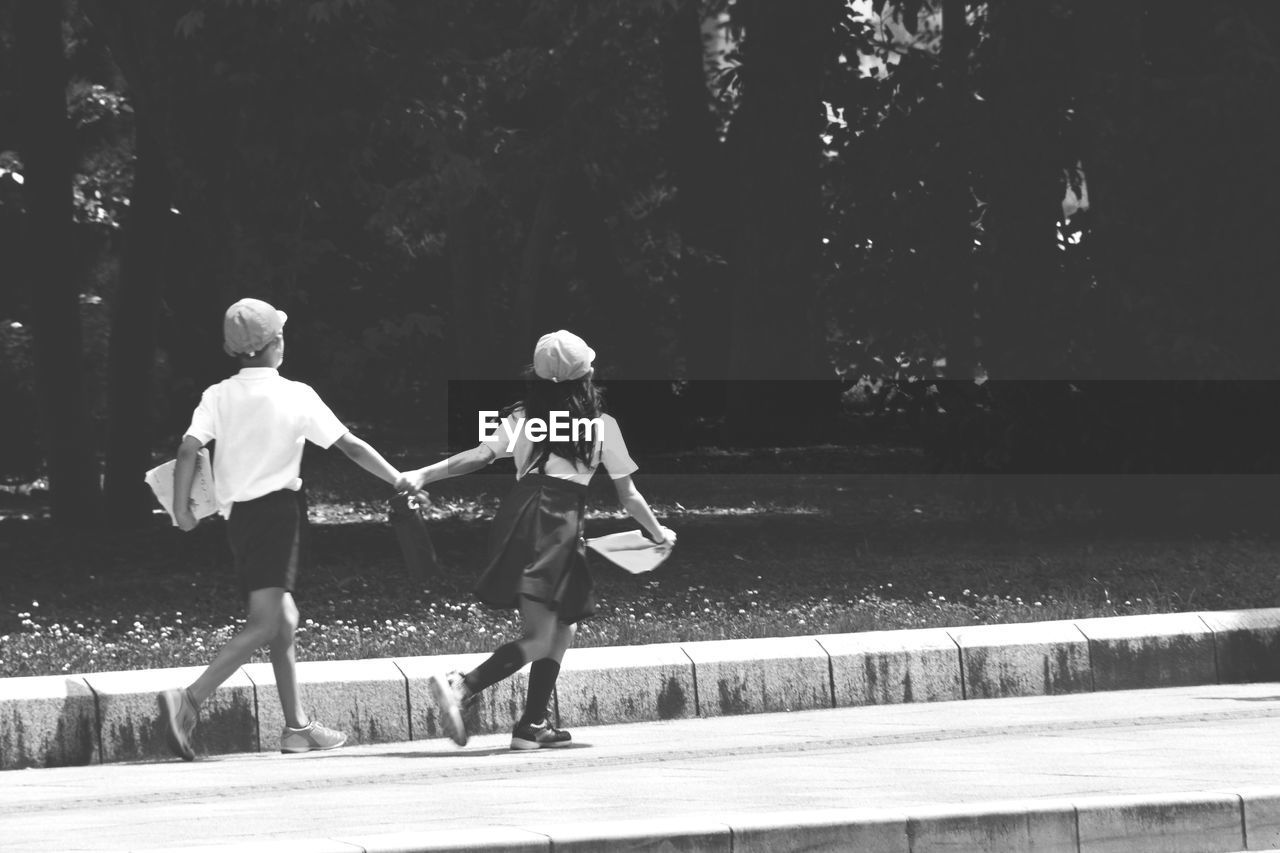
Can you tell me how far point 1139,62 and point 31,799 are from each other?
11.5 metres

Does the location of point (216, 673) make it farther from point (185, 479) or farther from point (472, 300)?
point (472, 300)

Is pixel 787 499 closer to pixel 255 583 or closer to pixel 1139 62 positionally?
pixel 1139 62

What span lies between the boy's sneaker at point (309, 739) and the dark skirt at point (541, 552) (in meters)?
0.79

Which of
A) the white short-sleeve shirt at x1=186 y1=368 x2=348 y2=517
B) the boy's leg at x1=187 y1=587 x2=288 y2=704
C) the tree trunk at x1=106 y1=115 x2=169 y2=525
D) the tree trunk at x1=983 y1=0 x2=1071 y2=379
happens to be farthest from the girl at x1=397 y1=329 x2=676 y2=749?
the tree trunk at x1=106 y1=115 x2=169 y2=525

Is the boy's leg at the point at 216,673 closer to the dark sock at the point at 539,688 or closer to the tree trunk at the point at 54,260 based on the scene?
the dark sock at the point at 539,688

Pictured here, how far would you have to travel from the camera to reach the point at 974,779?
7113mm

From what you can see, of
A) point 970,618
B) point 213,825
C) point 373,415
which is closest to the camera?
point 213,825

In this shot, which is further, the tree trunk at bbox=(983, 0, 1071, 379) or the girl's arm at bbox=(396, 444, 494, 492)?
the tree trunk at bbox=(983, 0, 1071, 379)

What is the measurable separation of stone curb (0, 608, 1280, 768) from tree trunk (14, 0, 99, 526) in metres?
10.5

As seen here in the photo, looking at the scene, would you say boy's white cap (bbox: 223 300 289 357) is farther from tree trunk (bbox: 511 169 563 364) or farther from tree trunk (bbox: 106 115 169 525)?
tree trunk (bbox: 511 169 563 364)

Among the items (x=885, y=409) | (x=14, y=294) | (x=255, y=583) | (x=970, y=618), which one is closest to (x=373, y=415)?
(x=14, y=294)

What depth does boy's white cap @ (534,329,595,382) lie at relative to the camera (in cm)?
818

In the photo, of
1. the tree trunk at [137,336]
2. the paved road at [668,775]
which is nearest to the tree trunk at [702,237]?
the tree trunk at [137,336]

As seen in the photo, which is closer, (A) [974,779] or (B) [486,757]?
(A) [974,779]
